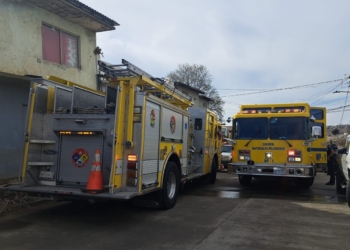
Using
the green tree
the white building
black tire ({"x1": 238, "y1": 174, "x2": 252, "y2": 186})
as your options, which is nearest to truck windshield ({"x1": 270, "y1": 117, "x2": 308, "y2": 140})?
black tire ({"x1": 238, "y1": 174, "x2": 252, "y2": 186})

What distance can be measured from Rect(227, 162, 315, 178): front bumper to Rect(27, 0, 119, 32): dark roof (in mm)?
7360

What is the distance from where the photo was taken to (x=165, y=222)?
6.52 meters

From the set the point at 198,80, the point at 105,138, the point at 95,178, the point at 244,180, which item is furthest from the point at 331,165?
the point at 198,80

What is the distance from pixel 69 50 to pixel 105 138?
7303mm

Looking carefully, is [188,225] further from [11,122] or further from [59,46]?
[59,46]

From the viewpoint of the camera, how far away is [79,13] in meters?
11.8

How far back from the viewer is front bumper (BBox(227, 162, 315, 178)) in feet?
32.0

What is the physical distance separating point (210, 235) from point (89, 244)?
2.01 m

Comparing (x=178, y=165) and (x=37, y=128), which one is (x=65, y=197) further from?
(x=178, y=165)

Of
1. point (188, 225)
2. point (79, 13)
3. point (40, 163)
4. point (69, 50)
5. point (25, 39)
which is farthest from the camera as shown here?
point (69, 50)

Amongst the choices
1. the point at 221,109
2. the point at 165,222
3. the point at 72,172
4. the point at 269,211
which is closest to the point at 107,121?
the point at 72,172

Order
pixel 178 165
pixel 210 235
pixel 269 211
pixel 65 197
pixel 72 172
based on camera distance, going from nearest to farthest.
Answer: pixel 210 235 < pixel 65 197 < pixel 72 172 < pixel 269 211 < pixel 178 165

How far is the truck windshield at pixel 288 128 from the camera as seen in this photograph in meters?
10.2

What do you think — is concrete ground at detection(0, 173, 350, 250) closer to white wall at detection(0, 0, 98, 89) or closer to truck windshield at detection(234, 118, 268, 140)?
truck windshield at detection(234, 118, 268, 140)
